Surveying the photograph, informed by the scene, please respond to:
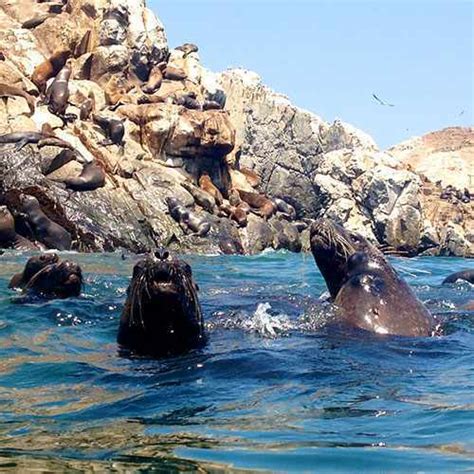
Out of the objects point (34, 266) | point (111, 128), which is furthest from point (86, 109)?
point (34, 266)

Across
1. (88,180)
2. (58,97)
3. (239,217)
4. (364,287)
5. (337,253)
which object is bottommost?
(364,287)

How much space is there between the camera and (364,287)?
23.5ft

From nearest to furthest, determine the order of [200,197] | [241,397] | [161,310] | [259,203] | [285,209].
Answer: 1. [241,397]
2. [161,310]
3. [200,197]
4. [259,203]
5. [285,209]

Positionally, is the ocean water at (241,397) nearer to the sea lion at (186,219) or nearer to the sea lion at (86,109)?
the sea lion at (186,219)

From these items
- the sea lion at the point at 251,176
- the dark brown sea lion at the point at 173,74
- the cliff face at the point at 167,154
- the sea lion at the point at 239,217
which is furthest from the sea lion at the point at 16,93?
the sea lion at the point at 251,176

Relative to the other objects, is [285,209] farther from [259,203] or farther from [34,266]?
[34,266]

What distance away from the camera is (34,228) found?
20312mm

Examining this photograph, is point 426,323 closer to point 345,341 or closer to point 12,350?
point 345,341

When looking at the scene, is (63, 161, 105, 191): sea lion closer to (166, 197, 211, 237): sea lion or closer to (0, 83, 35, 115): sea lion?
(166, 197, 211, 237): sea lion

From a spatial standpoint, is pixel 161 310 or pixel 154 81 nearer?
pixel 161 310

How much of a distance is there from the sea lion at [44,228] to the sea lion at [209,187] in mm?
9097

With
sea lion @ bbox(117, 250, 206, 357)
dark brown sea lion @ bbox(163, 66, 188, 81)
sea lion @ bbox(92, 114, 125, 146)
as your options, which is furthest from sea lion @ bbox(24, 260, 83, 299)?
dark brown sea lion @ bbox(163, 66, 188, 81)

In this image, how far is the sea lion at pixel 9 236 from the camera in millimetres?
19172

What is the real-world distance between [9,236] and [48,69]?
1164 centimetres
